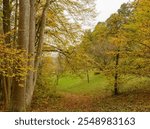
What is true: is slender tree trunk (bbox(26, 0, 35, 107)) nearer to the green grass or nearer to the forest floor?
the forest floor

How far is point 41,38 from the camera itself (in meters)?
20.6

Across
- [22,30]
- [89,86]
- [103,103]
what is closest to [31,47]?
[22,30]

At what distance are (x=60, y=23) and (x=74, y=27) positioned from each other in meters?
0.93

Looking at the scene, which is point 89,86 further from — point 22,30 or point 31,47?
point 22,30

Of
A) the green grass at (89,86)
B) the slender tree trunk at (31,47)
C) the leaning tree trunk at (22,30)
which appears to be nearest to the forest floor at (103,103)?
the slender tree trunk at (31,47)

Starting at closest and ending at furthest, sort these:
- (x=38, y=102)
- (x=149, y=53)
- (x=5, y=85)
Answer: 1. (x=5, y=85)
2. (x=149, y=53)
3. (x=38, y=102)

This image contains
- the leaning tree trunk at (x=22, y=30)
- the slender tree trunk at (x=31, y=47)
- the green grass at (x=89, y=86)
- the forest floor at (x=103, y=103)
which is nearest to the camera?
the leaning tree trunk at (x=22, y=30)

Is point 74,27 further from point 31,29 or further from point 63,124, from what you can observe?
point 63,124

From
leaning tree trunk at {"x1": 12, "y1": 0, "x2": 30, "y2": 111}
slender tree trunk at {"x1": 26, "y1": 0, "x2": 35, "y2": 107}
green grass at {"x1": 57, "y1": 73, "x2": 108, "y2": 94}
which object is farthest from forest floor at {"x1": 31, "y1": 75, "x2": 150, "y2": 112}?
green grass at {"x1": 57, "y1": 73, "x2": 108, "y2": 94}

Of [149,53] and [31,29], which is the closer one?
[31,29]

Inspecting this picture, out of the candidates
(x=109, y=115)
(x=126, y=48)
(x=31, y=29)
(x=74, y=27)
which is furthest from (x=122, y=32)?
(x=109, y=115)

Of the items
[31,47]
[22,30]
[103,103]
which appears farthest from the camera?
[103,103]

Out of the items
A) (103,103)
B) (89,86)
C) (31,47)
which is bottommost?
(89,86)

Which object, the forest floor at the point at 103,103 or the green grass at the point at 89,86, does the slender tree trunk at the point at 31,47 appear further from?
the green grass at the point at 89,86
